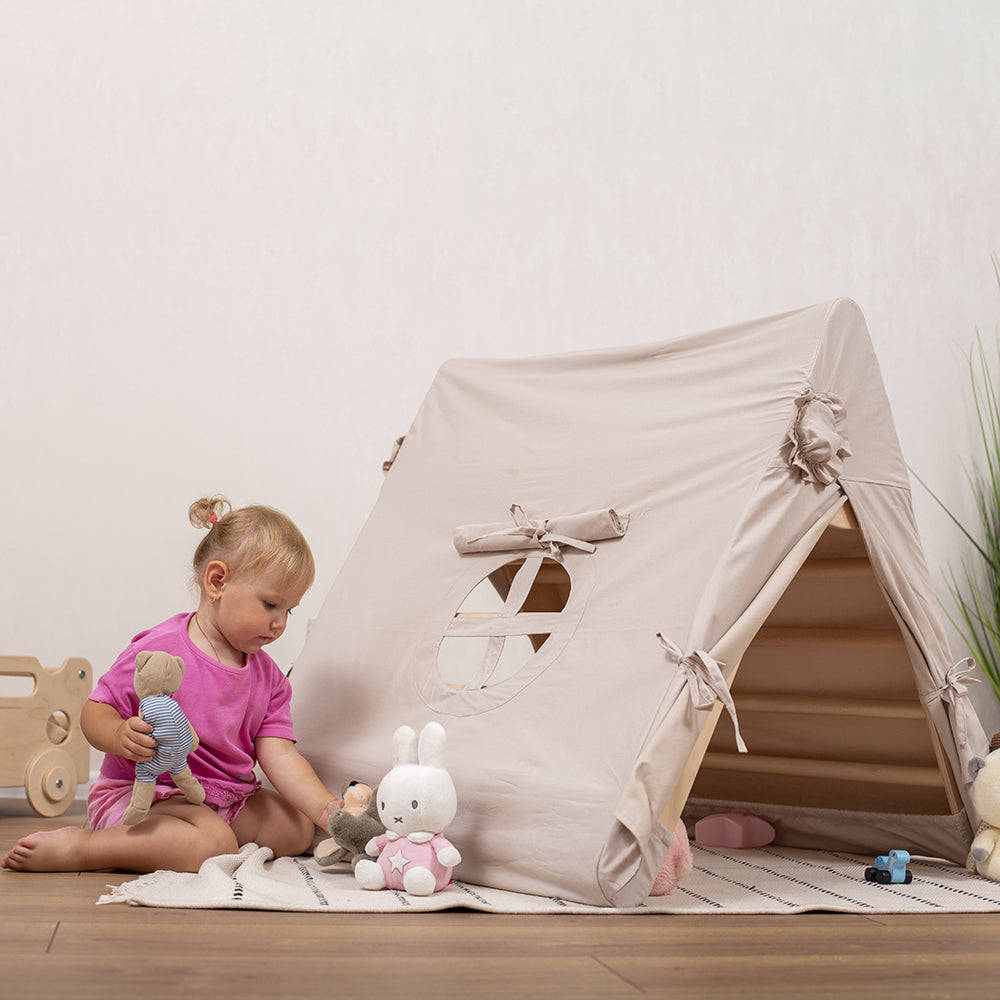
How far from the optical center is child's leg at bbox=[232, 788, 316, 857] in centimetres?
146

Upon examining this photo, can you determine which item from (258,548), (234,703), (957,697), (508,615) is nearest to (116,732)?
(234,703)

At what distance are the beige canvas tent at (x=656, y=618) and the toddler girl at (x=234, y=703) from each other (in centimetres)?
8

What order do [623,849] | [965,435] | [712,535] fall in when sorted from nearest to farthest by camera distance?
[623,849] < [712,535] < [965,435]

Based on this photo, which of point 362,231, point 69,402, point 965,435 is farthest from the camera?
point 965,435

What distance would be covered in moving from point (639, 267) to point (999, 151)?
1146 millimetres

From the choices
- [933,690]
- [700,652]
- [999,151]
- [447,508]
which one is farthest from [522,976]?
[999,151]

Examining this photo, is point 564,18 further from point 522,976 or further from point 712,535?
point 522,976

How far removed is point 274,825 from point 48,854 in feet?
0.96

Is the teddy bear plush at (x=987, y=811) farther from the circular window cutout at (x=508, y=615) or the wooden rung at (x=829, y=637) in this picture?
the circular window cutout at (x=508, y=615)

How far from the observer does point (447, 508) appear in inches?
66.8

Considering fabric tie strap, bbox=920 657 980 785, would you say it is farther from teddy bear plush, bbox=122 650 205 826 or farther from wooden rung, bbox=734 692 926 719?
teddy bear plush, bbox=122 650 205 826

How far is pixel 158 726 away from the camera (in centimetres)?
127

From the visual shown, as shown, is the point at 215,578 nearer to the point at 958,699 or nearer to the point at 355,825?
the point at 355,825

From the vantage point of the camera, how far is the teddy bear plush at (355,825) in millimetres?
1301
